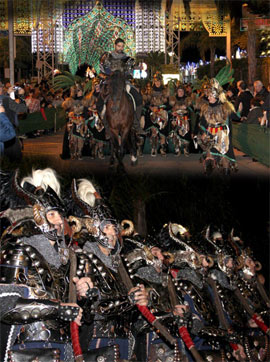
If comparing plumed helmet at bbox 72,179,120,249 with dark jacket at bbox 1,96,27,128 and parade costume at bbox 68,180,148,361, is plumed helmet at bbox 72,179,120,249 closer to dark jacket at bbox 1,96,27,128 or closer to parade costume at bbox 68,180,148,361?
parade costume at bbox 68,180,148,361

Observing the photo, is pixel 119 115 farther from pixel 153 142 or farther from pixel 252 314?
pixel 252 314

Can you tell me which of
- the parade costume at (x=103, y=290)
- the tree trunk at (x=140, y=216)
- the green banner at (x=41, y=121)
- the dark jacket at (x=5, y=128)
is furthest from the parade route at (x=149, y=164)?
the parade costume at (x=103, y=290)

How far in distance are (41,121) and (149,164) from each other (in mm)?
4516

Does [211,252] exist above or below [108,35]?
below

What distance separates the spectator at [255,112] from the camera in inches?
564

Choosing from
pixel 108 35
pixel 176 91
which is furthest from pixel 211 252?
pixel 108 35

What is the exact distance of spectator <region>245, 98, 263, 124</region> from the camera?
14336mm

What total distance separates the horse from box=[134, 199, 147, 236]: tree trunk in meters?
3.21

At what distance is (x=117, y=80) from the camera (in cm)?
1307

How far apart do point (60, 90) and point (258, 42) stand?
6.19 m

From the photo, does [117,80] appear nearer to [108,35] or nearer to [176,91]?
Result: [176,91]

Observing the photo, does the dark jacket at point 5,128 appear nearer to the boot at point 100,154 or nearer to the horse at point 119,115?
the horse at point 119,115

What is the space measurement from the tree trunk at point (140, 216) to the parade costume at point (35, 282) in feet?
16.1

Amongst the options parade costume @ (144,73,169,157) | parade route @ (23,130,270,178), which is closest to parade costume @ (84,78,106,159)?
parade route @ (23,130,270,178)
